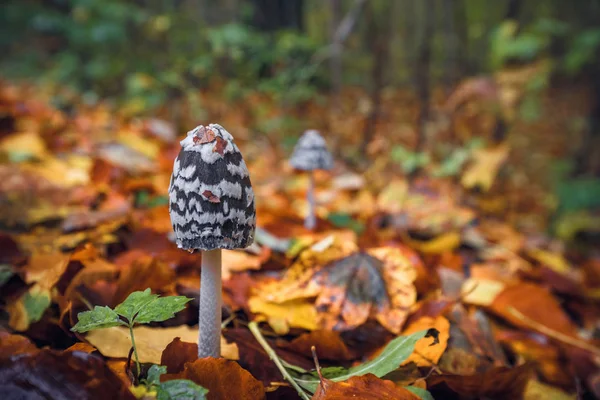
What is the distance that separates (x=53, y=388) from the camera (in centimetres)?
106

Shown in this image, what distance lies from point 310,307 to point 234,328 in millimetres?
327

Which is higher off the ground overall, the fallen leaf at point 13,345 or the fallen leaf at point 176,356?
the fallen leaf at point 13,345

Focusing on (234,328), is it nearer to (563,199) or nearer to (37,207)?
(37,207)

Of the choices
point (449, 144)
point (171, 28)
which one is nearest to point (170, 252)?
point (171, 28)

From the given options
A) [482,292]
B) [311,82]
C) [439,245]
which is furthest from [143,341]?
[311,82]

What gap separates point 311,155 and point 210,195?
1.72 meters

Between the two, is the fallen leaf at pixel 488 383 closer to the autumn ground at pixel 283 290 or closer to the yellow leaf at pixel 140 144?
the autumn ground at pixel 283 290

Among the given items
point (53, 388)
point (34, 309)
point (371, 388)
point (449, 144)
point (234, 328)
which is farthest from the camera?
point (449, 144)

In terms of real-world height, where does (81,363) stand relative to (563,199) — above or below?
above

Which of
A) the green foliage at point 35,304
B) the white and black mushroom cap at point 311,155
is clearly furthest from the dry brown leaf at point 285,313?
the white and black mushroom cap at point 311,155

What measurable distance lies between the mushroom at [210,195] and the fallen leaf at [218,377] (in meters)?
0.33

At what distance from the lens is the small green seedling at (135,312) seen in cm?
120

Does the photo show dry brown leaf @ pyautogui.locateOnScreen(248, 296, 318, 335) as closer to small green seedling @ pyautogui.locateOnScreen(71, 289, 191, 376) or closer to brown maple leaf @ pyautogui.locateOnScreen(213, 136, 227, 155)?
small green seedling @ pyautogui.locateOnScreen(71, 289, 191, 376)

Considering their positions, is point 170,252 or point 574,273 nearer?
point 170,252
